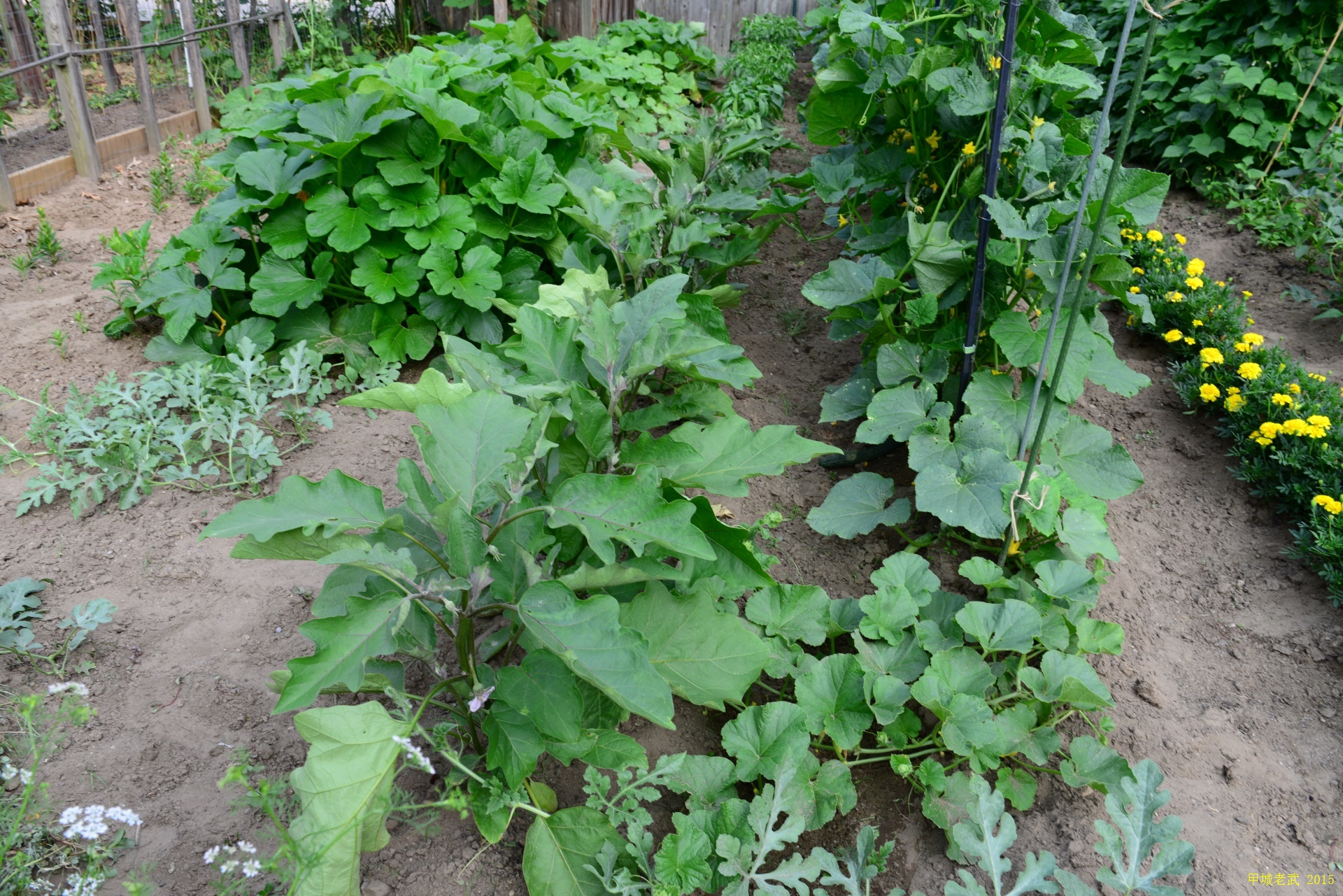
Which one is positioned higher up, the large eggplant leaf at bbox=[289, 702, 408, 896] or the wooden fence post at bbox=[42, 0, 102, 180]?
the wooden fence post at bbox=[42, 0, 102, 180]

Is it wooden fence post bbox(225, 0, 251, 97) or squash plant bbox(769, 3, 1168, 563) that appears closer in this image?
squash plant bbox(769, 3, 1168, 563)

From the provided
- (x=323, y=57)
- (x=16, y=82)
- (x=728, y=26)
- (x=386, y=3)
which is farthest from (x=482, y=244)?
(x=728, y=26)

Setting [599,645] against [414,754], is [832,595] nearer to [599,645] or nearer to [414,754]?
[599,645]

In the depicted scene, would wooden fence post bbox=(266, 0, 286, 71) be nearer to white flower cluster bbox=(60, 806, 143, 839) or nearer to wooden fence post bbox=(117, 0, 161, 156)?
wooden fence post bbox=(117, 0, 161, 156)

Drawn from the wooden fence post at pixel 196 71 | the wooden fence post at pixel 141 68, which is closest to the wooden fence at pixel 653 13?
the wooden fence post at pixel 196 71

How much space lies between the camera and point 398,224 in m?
3.18

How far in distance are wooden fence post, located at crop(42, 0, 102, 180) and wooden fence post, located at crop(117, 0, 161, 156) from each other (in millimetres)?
483

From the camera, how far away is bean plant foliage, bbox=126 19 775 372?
3166mm

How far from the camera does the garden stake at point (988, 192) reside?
2254 mm

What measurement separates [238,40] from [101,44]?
1019 millimetres

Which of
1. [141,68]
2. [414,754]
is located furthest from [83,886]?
[141,68]

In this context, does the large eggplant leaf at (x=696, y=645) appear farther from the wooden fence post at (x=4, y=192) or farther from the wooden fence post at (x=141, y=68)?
the wooden fence post at (x=141, y=68)

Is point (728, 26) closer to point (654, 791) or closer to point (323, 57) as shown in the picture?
point (323, 57)

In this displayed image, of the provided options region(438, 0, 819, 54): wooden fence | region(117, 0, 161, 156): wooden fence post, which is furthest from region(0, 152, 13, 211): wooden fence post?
region(438, 0, 819, 54): wooden fence
